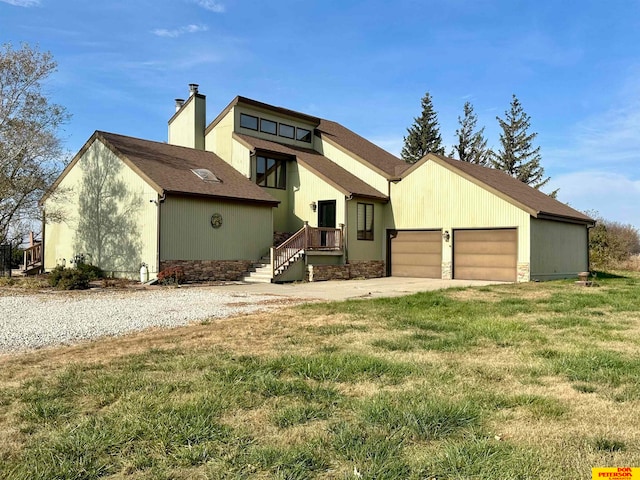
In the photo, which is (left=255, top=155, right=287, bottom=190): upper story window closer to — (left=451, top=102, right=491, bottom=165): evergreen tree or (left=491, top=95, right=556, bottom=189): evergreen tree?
(left=451, top=102, right=491, bottom=165): evergreen tree

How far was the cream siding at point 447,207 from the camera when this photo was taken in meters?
19.0

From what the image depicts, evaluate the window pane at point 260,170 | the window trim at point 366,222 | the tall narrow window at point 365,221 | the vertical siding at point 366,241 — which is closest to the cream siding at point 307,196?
the vertical siding at point 366,241

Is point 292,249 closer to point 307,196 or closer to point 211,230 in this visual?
point 211,230

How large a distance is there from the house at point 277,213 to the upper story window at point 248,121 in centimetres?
7

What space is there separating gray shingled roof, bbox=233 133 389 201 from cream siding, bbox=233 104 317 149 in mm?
311

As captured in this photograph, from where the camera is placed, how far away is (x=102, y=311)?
9938mm

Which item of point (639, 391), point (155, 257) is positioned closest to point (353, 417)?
point (639, 391)

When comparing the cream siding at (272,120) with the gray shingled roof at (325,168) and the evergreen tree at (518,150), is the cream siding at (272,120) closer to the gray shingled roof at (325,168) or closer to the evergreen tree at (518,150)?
the gray shingled roof at (325,168)

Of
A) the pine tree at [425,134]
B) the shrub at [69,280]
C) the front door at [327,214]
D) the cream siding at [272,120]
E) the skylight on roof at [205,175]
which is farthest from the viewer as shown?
the pine tree at [425,134]

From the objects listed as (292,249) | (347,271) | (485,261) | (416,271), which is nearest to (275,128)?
(292,249)

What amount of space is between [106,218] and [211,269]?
4621mm

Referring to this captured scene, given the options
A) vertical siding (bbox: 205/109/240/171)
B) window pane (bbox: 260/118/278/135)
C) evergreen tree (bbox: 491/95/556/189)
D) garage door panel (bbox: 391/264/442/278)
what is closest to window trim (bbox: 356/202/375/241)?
garage door panel (bbox: 391/264/442/278)

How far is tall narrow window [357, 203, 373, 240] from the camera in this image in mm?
21984

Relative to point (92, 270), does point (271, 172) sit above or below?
above
